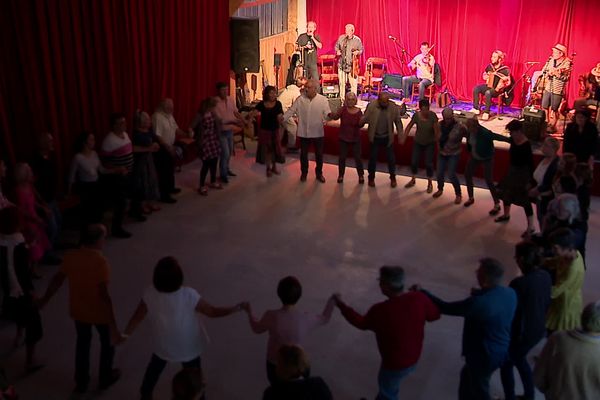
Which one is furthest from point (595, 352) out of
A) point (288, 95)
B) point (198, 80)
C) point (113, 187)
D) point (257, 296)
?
point (288, 95)

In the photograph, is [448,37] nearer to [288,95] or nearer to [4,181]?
[288,95]

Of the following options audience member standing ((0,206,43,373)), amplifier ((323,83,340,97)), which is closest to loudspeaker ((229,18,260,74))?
amplifier ((323,83,340,97))

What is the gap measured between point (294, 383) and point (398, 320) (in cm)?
83

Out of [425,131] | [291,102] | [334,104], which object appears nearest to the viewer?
[425,131]

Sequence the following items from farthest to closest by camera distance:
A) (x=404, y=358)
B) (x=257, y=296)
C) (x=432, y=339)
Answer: (x=257, y=296) → (x=432, y=339) → (x=404, y=358)

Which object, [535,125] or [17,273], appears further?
[535,125]

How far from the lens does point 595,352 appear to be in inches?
120

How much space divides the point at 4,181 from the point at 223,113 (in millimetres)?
2772

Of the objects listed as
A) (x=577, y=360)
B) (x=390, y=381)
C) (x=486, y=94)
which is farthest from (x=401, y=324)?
(x=486, y=94)

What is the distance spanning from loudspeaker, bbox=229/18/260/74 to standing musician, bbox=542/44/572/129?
447 centimetres

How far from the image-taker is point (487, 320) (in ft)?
11.3

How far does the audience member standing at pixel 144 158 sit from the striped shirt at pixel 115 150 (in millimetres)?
276

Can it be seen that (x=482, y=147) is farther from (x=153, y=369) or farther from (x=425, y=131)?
(x=153, y=369)

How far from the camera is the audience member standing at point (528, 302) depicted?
371 cm
